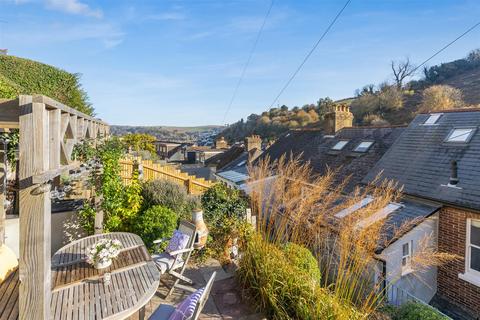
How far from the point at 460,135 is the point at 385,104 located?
3039 cm

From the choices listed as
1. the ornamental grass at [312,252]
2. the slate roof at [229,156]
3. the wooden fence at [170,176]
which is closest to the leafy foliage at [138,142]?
the slate roof at [229,156]

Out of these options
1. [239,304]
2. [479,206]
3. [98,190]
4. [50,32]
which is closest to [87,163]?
[98,190]

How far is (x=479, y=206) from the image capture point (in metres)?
6.39

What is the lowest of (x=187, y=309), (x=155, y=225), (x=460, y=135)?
(x=155, y=225)

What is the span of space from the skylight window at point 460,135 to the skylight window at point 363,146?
3663 mm

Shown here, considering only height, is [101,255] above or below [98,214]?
above

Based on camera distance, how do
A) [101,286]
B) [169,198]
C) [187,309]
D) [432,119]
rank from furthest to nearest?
[432,119], [169,198], [101,286], [187,309]

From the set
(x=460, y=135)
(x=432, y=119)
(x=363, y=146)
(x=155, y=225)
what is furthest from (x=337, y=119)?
(x=155, y=225)

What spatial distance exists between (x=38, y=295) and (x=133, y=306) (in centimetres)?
81

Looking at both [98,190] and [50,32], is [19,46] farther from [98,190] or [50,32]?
[98,190]

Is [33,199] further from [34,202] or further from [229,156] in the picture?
[229,156]

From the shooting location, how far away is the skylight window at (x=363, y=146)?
12410 mm

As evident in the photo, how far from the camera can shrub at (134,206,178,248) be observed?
18.4 feet

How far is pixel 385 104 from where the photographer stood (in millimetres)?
35500
